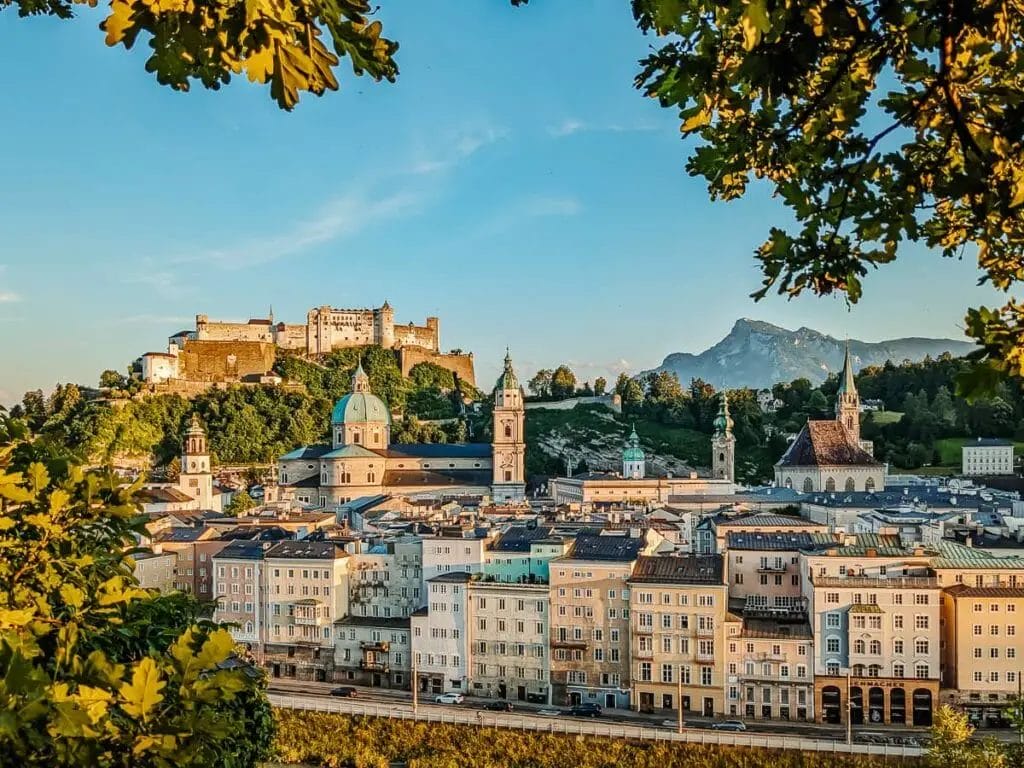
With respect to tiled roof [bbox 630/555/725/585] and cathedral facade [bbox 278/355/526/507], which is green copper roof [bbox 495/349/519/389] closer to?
cathedral facade [bbox 278/355/526/507]

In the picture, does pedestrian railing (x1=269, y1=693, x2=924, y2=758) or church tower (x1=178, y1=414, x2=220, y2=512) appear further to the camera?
church tower (x1=178, y1=414, x2=220, y2=512)

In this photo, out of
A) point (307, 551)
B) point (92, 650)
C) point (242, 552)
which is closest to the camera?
point (92, 650)

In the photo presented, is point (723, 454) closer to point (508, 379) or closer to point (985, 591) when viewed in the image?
point (508, 379)

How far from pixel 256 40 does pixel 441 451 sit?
6954 cm

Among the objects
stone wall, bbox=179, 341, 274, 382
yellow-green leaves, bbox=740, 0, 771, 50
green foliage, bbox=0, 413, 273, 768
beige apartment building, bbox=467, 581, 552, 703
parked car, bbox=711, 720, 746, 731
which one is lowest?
parked car, bbox=711, 720, 746, 731

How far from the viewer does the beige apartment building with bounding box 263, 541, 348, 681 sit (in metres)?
35.3

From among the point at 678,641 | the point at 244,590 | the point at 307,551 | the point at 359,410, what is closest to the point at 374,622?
the point at 307,551

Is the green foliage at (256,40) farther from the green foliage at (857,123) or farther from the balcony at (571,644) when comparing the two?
the balcony at (571,644)

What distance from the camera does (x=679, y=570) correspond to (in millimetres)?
31281

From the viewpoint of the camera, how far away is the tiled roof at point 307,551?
3594cm

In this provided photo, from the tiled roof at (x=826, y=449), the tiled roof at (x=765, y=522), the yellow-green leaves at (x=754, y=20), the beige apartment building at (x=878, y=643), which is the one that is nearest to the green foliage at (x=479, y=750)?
the beige apartment building at (x=878, y=643)

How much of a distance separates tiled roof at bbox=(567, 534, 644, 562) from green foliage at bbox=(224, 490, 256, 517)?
1147 inches

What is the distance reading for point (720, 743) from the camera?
25.9 m

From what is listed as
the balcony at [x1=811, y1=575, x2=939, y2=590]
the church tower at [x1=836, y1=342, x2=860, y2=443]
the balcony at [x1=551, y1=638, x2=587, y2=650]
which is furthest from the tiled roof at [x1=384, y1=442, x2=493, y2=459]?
the balcony at [x1=811, y1=575, x2=939, y2=590]
